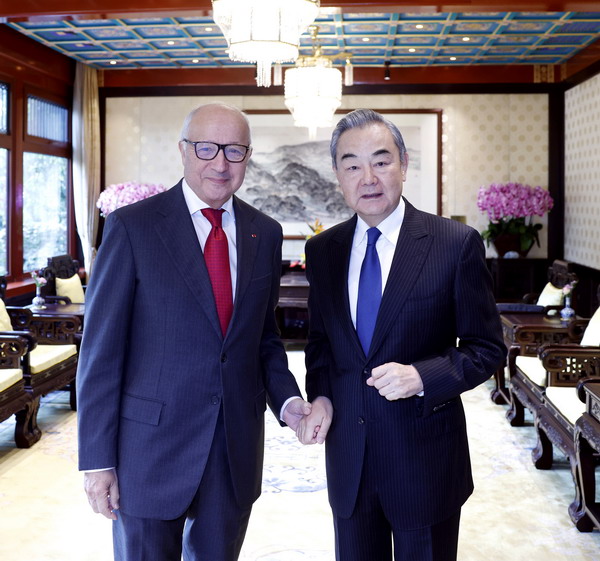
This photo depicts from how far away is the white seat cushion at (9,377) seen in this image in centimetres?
457

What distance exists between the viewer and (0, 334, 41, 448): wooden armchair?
4.61 meters

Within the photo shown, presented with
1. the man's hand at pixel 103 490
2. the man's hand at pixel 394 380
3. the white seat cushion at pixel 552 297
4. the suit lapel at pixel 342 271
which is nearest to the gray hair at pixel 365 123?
the suit lapel at pixel 342 271

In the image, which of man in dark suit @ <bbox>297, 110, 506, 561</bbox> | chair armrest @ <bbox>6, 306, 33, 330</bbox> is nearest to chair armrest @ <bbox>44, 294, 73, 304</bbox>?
chair armrest @ <bbox>6, 306, 33, 330</bbox>

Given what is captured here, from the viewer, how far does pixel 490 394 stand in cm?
644

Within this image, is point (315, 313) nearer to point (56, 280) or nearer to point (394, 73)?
point (56, 280)

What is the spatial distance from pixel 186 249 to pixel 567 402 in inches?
115

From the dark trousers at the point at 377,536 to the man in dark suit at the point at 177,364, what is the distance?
0.27m

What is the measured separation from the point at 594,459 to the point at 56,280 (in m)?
5.16

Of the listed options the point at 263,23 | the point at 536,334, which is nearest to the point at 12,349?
the point at 263,23

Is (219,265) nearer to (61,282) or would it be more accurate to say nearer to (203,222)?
(203,222)

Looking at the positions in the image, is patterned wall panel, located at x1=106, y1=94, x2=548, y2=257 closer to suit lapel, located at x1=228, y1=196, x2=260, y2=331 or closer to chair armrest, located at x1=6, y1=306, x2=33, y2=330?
chair armrest, located at x1=6, y1=306, x2=33, y2=330

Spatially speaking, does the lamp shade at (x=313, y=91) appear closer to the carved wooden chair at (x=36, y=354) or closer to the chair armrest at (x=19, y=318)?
the carved wooden chair at (x=36, y=354)

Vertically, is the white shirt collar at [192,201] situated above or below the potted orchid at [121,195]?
below

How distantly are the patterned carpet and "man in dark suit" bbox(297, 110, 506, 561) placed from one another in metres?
1.54
